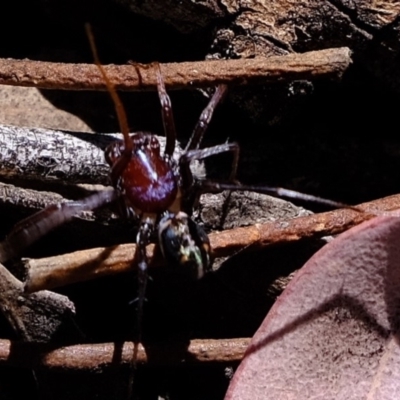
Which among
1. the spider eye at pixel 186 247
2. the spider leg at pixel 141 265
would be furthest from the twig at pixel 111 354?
the spider eye at pixel 186 247

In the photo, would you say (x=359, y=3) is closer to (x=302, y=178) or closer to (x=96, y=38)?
(x=302, y=178)

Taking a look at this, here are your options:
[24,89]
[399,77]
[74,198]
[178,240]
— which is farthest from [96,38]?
[399,77]

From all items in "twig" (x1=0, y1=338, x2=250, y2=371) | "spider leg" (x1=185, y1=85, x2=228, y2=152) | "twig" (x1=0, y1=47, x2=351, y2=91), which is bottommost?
"twig" (x1=0, y1=338, x2=250, y2=371)

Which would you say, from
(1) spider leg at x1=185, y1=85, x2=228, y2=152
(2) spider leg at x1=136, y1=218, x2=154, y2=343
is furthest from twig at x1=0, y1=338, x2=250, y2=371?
(1) spider leg at x1=185, y1=85, x2=228, y2=152

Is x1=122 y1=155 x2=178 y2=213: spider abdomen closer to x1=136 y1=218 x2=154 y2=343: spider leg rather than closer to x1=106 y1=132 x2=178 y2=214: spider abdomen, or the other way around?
x1=106 y1=132 x2=178 y2=214: spider abdomen

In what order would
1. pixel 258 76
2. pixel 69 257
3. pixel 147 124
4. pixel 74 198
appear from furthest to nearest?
pixel 147 124 < pixel 74 198 < pixel 258 76 < pixel 69 257
